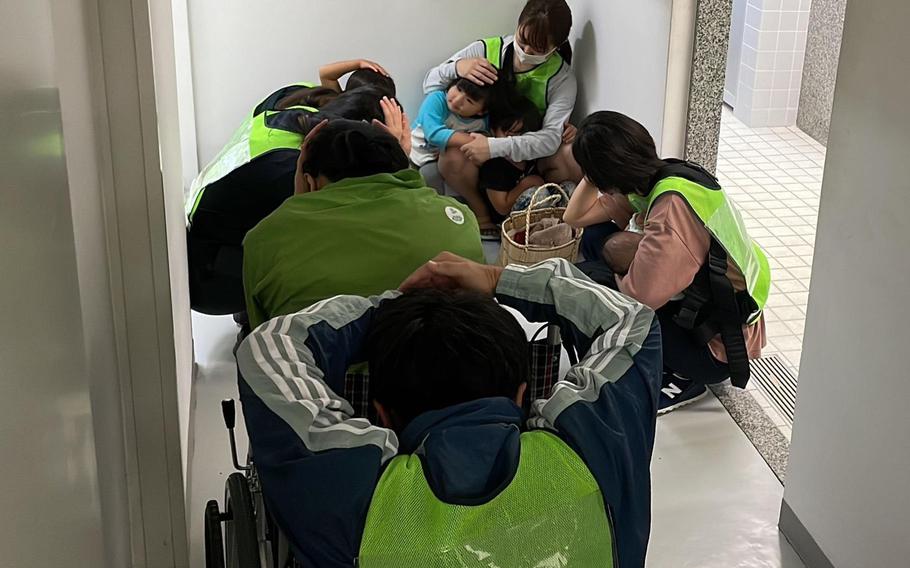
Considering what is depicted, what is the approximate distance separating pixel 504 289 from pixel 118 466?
28.9 inches

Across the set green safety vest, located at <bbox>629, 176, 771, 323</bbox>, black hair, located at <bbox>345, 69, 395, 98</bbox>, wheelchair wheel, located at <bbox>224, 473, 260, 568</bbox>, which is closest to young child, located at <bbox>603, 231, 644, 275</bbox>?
green safety vest, located at <bbox>629, 176, 771, 323</bbox>

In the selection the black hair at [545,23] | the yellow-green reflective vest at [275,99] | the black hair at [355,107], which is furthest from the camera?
the black hair at [545,23]

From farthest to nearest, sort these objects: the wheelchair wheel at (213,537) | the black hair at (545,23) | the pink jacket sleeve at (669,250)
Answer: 1. the black hair at (545,23)
2. the pink jacket sleeve at (669,250)
3. the wheelchair wheel at (213,537)

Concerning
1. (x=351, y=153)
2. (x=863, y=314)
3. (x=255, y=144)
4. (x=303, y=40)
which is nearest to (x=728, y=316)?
(x=863, y=314)

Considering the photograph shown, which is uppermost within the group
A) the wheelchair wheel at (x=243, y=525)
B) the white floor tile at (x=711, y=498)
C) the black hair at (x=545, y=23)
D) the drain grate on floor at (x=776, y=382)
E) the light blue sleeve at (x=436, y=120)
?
the black hair at (x=545, y=23)

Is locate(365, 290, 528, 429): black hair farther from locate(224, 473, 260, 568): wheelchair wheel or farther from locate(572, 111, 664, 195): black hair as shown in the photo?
locate(572, 111, 664, 195): black hair

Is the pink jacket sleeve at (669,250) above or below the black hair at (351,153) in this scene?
below

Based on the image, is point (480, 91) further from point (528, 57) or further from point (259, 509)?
point (259, 509)

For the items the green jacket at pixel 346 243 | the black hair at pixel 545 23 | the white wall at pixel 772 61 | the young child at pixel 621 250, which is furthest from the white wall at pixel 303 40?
the green jacket at pixel 346 243

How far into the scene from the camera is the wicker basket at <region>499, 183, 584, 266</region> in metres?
3.09

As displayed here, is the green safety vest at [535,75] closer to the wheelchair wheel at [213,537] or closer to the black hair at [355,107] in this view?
the black hair at [355,107]

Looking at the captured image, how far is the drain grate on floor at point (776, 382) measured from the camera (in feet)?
9.12

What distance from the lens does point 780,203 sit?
157 inches

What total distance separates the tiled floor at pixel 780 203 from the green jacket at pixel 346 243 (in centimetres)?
125
